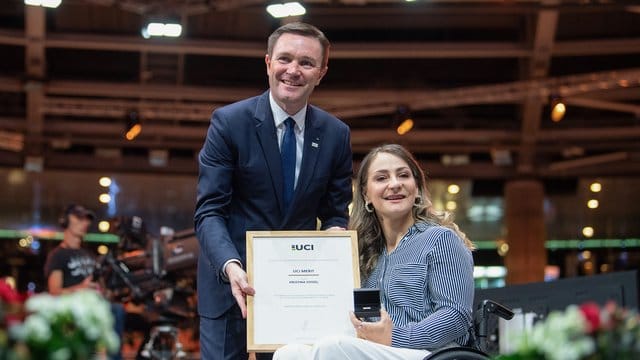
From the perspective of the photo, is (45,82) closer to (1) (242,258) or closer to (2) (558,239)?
(2) (558,239)

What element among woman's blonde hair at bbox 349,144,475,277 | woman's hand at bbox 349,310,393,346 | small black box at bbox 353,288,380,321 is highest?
woman's blonde hair at bbox 349,144,475,277

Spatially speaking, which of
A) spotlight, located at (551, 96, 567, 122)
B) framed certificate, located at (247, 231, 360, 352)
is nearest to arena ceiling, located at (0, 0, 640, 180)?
spotlight, located at (551, 96, 567, 122)

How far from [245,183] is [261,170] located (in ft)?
0.24

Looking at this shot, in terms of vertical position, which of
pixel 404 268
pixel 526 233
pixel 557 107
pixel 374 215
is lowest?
pixel 404 268

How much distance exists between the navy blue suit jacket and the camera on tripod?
8544 millimetres

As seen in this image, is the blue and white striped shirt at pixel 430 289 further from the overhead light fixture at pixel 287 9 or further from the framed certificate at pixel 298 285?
the overhead light fixture at pixel 287 9

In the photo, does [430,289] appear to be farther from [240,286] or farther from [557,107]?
[557,107]

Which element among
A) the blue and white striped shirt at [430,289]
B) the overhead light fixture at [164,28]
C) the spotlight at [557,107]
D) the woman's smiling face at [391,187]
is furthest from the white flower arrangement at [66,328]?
the spotlight at [557,107]

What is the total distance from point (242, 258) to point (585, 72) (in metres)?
17.2

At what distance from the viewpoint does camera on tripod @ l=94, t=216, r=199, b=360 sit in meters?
12.3

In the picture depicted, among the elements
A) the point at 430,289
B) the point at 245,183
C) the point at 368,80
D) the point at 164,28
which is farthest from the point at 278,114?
the point at 368,80

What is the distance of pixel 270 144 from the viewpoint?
12.0ft

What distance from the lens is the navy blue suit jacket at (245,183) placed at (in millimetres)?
3607

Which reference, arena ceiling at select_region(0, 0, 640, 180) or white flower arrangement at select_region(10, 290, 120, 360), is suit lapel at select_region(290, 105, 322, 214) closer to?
white flower arrangement at select_region(10, 290, 120, 360)
